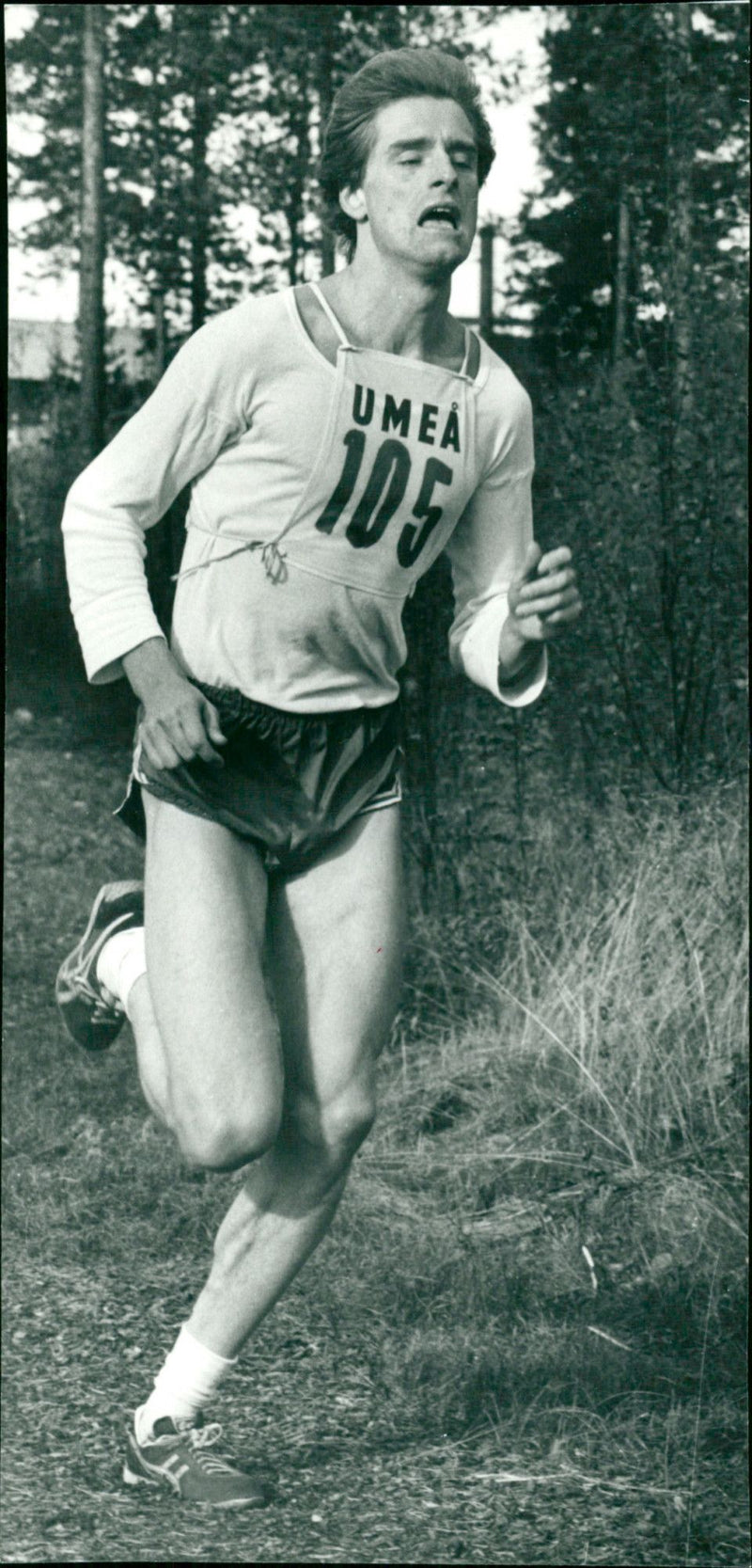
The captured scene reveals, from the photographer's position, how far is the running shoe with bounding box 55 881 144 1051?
348cm

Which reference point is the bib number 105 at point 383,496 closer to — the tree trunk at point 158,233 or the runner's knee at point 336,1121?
the runner's knee at point 336,1121

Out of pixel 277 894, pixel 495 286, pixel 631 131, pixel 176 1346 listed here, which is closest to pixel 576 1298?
pixel 176 1346

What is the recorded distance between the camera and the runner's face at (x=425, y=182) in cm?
290

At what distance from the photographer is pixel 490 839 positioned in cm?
548

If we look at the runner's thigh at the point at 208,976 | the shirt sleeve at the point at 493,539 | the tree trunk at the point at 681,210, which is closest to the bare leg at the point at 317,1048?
the runner's thigh at the point at 208,976

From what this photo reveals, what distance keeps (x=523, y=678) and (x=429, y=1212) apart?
191 centimetres

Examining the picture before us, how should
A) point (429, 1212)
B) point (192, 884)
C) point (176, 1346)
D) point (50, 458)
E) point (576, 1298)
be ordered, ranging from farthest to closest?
point (50, 458) < point (429, 1212) < point (576, 1298) < point (176, 1346) < point (192, 884)

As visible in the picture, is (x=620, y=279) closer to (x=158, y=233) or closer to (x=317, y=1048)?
(x=158, y=233)

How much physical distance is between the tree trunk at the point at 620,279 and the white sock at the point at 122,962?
210 cm

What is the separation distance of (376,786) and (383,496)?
481 millimetres

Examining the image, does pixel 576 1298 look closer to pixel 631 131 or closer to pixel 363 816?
pixel 363 816

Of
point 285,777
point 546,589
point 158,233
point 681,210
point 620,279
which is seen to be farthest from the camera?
point 681,210

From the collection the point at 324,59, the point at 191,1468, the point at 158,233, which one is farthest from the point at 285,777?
the point at 324,59

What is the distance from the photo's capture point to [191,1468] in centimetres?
315
